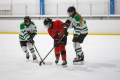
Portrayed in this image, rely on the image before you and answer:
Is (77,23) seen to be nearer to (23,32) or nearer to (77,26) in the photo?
(77,26)

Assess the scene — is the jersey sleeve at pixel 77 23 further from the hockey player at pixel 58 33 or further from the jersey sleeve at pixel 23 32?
the jersey sleeve at pixel 23 32

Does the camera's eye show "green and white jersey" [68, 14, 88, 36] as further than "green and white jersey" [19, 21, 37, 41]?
No

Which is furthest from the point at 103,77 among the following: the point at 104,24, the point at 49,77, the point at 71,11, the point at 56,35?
the point at 104,24

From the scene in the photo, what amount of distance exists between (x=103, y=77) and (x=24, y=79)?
2.99 feet

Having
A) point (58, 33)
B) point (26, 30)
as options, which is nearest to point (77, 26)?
point (58, 33)

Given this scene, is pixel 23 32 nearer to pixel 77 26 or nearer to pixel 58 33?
pixel 58 33

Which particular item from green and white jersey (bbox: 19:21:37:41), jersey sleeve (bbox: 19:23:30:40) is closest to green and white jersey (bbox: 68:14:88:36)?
green and white jersey (bbox: 19:21:37:41)

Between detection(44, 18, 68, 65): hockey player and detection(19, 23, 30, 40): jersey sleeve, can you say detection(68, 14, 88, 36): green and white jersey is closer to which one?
detection(44, 18, 68, 65): hockey player

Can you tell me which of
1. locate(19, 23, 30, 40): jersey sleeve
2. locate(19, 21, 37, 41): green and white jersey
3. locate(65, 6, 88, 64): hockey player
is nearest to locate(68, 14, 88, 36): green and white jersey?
locate(65, 6, 88, 64): hockey player

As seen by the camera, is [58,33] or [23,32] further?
[23,32]

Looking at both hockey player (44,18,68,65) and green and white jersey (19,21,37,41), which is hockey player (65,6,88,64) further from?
green and white jersey (19,21,37,41)

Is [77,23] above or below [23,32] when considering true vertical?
above

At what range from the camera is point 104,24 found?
813 centimetres

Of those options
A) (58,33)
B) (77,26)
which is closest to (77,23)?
(77,26)
